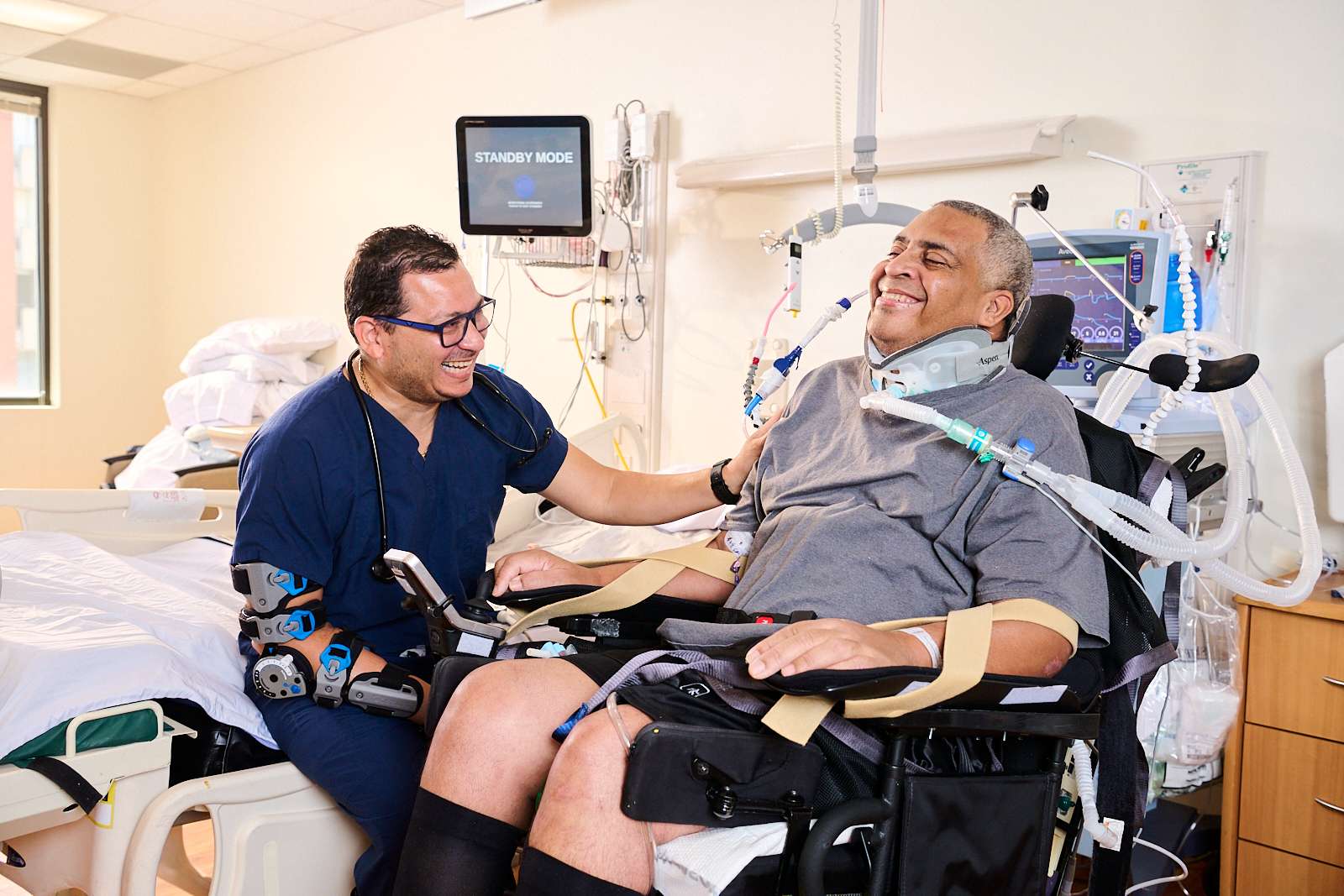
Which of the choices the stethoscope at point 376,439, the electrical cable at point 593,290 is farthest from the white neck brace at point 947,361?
the electrical cable at point 593,290

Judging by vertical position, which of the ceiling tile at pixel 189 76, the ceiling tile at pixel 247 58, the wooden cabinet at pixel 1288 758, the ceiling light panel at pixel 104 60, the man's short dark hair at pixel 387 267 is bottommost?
the wooden cabinet at pixel 1288 758

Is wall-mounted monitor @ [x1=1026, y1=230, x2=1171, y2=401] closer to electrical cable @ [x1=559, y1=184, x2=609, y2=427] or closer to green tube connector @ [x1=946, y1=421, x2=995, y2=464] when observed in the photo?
green tube connector @ [x1=946, y1=421, x2=995, y2=464]

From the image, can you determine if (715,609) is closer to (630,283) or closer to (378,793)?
(378,793)

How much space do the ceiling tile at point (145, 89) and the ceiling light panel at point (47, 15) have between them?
2.91 ft

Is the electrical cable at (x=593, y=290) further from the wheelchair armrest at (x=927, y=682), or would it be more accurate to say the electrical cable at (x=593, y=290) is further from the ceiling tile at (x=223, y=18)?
the wheelchair armrest at (x=927, y=682)

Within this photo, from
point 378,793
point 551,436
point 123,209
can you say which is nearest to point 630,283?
point 551,436

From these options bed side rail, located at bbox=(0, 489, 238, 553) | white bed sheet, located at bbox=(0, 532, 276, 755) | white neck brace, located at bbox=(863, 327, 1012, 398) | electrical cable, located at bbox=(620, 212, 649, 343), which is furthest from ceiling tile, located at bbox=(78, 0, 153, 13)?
white neck brace, located at bbox=(863, 327, 1012, 398)

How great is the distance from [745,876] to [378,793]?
1.97 feet

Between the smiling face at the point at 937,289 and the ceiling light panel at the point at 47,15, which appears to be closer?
the smiling face at the point at 937,289

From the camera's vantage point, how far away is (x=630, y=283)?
389 cm

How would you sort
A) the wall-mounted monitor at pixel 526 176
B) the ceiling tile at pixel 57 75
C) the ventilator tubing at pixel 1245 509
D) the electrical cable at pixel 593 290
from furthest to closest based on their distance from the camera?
the ceiling tile at pixel 57 75, the electrical cable at pixel 593 290, the wall-mounted monitor at pixel 526 176, the ventilator tubing at pixel 1245 509

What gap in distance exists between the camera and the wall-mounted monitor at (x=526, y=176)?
348 centimetres

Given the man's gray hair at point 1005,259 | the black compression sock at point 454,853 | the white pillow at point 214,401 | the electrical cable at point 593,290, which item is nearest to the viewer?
the black compression sock at point 454,853

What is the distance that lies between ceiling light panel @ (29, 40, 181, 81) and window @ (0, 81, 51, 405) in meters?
0.60
